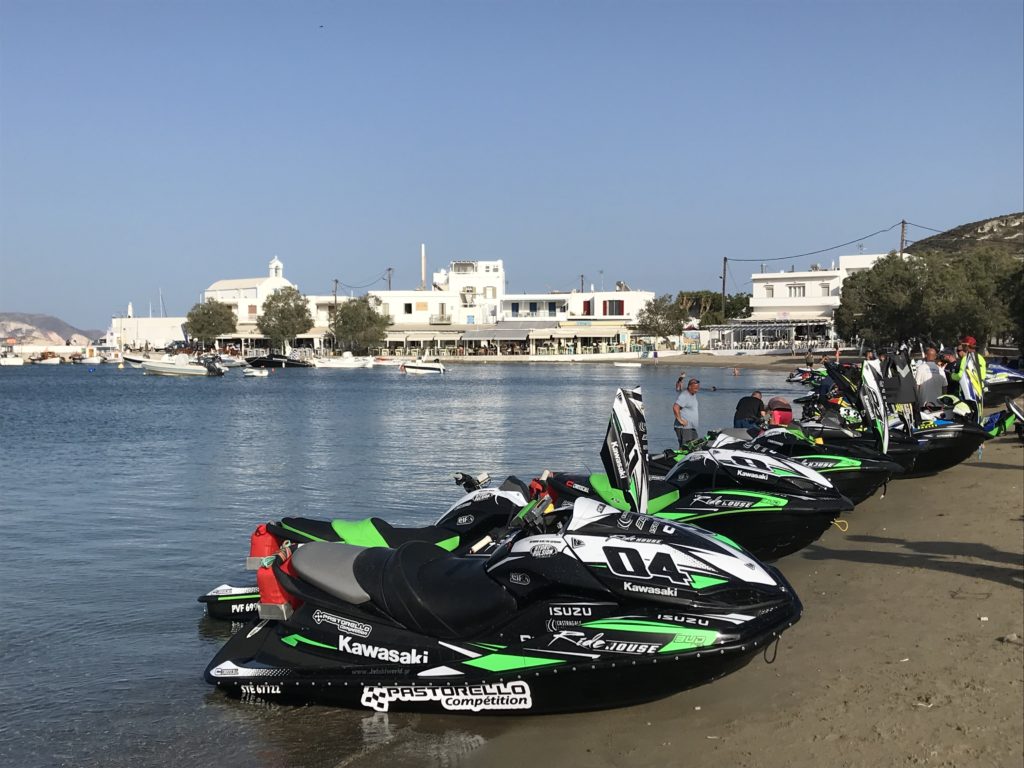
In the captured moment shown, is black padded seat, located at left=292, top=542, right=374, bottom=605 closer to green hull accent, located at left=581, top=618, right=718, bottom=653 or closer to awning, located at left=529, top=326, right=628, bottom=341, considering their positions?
green hull accent, located at left=581, top=618, right=718, bottom=653

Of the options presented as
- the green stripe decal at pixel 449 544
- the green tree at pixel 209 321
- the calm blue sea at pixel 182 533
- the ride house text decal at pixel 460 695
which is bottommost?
the calm blue sea at pixel 182 533

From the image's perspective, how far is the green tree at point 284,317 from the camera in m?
126

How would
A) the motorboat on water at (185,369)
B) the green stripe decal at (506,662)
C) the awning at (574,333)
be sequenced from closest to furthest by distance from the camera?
the green stripe decal at (506,662)
the motorboat on water at (185,369)
the awning at (574,333)

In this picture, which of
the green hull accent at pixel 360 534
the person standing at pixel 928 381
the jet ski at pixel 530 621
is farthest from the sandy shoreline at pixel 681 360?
the jet ski at pixel 530 621

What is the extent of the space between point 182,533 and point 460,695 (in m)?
9.44

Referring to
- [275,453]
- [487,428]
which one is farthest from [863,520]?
[487,428]

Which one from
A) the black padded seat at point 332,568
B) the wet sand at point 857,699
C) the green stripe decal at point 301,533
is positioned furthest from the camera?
the green stripe decal at point 301,533

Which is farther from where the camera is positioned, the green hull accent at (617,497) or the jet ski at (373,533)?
the green hull accent at (617,497)

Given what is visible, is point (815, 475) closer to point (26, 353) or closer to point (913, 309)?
point (913, 309)

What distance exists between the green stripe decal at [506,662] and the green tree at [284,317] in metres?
123

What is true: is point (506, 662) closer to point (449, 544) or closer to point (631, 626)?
point (631, 626)

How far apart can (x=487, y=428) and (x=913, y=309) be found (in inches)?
1890

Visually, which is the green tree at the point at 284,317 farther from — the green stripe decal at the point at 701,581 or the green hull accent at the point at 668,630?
the green stripe decal at the point at 701,581

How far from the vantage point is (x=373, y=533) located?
8.55m
